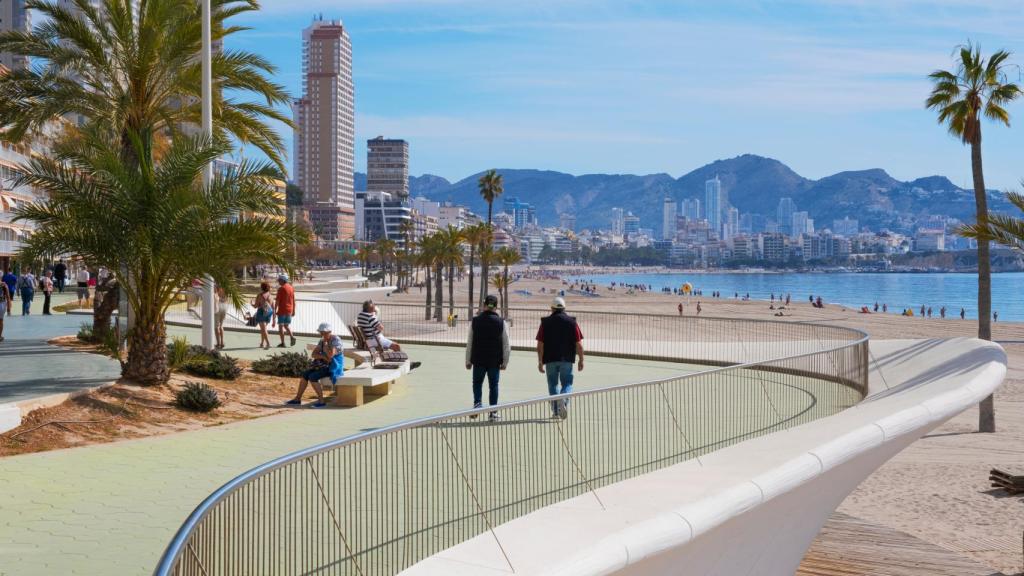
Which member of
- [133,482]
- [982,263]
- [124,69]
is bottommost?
[133,482]

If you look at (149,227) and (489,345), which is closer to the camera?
(489,345)

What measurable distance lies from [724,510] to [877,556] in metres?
5.93

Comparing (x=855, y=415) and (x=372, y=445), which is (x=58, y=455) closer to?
(x=372, y=445)

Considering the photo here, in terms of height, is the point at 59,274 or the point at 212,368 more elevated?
the point at 59,274

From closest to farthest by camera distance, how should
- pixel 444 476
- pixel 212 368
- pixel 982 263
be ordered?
pixel 444 476 → pixel 212 368 → pixel 982 263

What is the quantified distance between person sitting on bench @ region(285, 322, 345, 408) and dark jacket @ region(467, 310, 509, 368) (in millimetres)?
3195

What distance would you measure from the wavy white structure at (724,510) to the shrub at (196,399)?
7.85 metres

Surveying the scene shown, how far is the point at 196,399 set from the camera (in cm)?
1376

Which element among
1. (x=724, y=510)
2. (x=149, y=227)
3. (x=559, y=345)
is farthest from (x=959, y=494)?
(x=149, y=227)

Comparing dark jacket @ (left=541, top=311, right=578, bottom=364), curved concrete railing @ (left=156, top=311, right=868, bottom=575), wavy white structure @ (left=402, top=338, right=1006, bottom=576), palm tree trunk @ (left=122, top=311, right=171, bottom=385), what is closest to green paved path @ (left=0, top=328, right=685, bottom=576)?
palm tree trunk @ (left=122, top=311, right=171, bottom=385)

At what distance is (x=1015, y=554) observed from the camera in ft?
42.5

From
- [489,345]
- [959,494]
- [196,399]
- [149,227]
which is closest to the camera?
[489,345]

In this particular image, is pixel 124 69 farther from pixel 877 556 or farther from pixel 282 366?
pixel 877 556

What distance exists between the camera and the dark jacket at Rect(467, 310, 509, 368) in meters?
12.5
